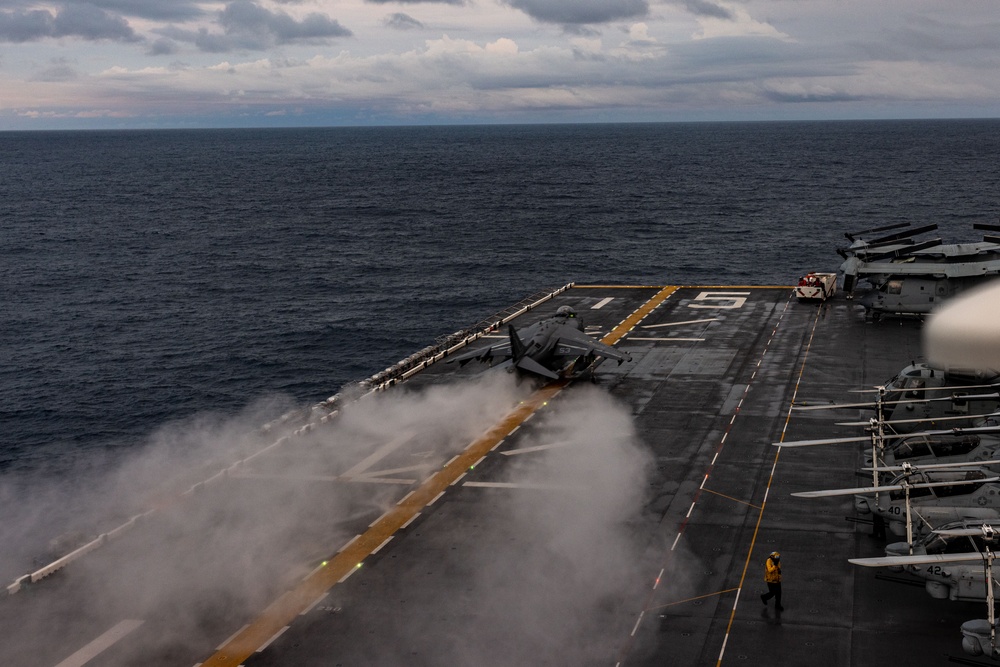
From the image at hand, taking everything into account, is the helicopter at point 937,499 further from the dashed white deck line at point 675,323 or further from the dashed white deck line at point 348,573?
the dashed white deck line at point 675,323

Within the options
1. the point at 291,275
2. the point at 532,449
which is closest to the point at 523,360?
the point at 532,449

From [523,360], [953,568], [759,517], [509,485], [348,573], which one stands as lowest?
[348,573]

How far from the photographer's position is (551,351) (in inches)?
2430

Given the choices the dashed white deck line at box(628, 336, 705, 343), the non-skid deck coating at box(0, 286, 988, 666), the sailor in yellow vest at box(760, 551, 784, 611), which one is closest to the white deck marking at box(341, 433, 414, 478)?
the non-skid deck coating at box(0, 286, 988, 666)

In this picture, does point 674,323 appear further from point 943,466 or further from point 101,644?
point 101,644

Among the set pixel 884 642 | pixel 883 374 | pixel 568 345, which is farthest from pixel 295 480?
pixel 883 374

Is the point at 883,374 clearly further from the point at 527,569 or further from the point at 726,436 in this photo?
the point at 527,569

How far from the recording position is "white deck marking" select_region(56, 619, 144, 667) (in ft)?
102

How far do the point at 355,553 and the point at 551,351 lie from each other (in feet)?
85.9

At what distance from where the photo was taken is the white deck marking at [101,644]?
102ft

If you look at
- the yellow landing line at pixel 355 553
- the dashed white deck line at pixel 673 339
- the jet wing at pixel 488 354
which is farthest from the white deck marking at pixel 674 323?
the yellow landing line at pixel 355 553

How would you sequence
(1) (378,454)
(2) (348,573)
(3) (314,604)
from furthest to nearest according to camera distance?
(1) (378,454) → (2) (348,573) → (3) (314,604)

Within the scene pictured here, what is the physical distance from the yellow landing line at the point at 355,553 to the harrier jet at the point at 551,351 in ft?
9.22

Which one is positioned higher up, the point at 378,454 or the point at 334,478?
the point at 378,454
